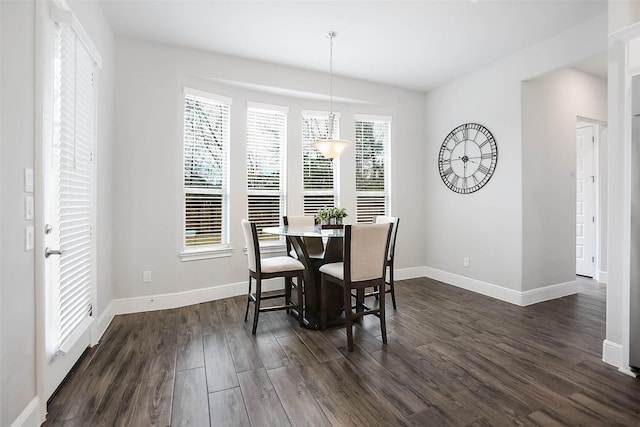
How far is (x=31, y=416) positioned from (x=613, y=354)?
3736mm

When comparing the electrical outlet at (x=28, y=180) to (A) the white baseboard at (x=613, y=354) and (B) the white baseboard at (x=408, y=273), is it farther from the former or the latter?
(B) the white baseboard at (x=408, y=273)

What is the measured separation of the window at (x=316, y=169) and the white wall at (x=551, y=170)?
245 cm

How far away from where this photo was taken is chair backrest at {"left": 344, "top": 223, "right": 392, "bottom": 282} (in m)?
2.58

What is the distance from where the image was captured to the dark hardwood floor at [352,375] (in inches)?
70.3

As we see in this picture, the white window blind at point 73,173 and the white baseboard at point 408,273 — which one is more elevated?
the white window blind at point 73,173

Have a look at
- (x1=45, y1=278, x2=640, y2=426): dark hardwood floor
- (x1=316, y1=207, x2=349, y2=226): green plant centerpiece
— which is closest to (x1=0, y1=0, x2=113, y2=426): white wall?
(x1=45, y1=278, x2=640, y2=426): dark hardwood floor

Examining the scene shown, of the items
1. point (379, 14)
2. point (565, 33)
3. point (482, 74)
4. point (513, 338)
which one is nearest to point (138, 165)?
point (379, 14)

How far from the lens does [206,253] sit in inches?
151

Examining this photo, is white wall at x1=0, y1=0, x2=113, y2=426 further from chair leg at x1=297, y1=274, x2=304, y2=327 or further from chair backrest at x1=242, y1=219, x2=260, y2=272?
chair leg at x1=297, y1=274, x2=304, y2=327

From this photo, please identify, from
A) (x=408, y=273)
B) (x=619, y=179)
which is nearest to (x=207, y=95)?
(x=408, y=273)

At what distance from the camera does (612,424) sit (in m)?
1.71

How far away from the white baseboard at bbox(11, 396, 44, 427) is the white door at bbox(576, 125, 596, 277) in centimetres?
658

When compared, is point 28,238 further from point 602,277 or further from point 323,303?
point 602,277

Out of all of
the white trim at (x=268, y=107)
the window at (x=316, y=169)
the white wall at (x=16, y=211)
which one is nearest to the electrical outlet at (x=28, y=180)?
the white wall at (x=16, y=211)
